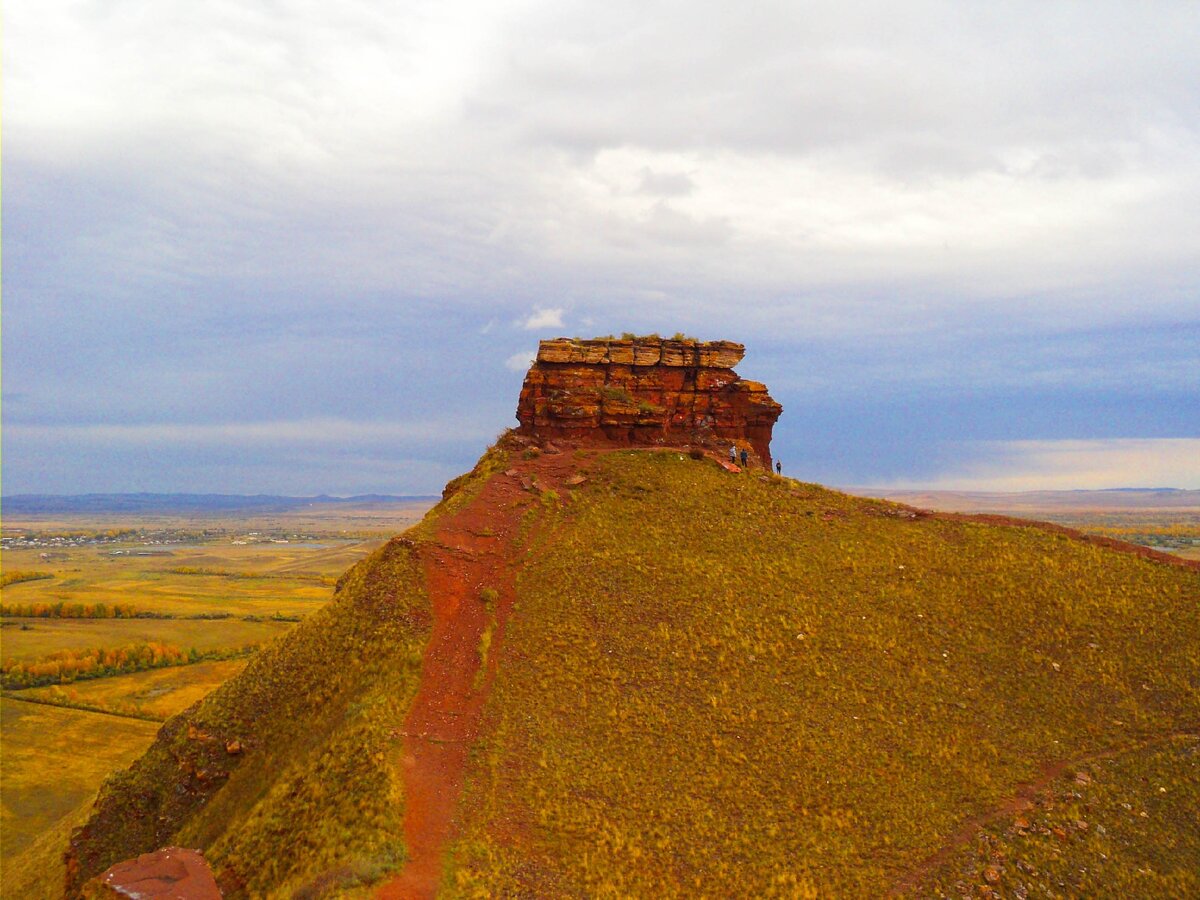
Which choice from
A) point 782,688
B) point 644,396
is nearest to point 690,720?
point 782,688

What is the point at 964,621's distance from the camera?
30.4 metres

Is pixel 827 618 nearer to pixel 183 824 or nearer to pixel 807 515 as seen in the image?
pixel 807 515

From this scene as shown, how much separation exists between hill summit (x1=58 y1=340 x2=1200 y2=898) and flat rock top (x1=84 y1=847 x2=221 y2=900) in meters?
1.66

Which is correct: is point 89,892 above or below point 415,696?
below

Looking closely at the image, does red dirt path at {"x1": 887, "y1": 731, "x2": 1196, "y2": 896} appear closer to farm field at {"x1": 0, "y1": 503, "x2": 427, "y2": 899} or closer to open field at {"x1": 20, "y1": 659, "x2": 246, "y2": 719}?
farm field at {"x1": 0, "y1": 503, "x2": 427, "y2": 899}

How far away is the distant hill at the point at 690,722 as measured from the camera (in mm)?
19875

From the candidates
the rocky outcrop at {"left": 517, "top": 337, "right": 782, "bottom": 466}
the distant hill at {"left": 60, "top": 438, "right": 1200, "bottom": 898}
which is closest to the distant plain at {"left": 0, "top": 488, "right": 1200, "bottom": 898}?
the distant hill at {"left": 60, "top": 438, "right": 1200, "bottom": 898}

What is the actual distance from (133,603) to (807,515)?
128 metres

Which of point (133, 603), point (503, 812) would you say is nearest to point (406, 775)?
point (503, 812)

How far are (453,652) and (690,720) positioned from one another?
27.3 ft

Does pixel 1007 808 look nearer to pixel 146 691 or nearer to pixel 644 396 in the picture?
pixel 644 396

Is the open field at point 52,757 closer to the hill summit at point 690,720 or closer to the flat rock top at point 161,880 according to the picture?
the hill summit at point 690,720

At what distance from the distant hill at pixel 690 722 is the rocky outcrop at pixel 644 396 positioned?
5.52 meters

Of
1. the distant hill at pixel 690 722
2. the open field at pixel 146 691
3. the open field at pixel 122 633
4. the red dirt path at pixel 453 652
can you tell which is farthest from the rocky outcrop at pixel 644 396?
the open field at pixel 122 633
